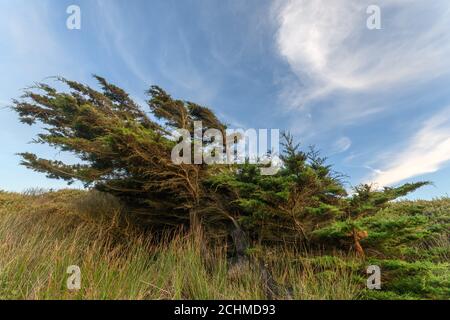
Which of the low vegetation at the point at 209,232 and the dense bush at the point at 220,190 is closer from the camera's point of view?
the low vegetation at the point at 209,232

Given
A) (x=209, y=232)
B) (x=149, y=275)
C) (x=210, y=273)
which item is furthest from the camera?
(x=209, y=232)

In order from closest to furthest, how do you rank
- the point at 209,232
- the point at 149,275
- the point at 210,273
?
the point at 149,275
the point at 210,273
the point at 209,232

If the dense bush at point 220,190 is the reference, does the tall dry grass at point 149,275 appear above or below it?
below

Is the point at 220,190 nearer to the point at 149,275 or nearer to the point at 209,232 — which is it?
the point at 209,232

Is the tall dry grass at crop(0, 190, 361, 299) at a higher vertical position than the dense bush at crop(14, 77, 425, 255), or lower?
lower

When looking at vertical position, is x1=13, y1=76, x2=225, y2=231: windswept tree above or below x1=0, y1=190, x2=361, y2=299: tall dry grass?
above

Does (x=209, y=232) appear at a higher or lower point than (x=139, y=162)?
lower

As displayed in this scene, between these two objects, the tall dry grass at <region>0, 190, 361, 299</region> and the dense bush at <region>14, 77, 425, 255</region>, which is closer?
the tall dry grass at <region>0, 190, 361, 299</region>

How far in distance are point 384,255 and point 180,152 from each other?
4.44 meters

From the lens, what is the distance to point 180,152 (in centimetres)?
620

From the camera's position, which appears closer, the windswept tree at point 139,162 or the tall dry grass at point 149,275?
the tall dry grass at point 149,275

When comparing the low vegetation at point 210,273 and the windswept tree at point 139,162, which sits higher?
the windswept tree at point 139,162

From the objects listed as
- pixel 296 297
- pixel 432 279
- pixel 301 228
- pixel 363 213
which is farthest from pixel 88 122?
pixel 432 279

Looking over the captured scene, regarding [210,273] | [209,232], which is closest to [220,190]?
[209,232]
